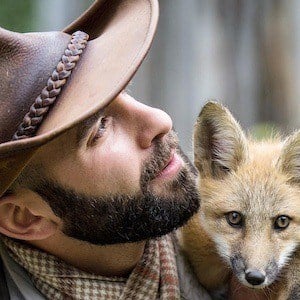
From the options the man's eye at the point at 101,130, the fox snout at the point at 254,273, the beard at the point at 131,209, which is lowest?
the fox snout at the point at 254,273

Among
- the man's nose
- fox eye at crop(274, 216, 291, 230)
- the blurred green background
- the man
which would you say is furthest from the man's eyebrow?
the blurred green background

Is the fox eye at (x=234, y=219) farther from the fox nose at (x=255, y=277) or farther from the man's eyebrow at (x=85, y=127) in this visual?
the man's eyebrow at (x=85, y=127)

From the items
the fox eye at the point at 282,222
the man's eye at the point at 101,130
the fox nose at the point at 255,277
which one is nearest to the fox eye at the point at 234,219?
the fox eye at the point at 282,222

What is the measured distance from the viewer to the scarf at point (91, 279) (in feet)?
11.7

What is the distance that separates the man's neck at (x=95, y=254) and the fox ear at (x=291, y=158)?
0.72 metres

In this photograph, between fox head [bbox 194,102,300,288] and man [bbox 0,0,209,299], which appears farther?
fox head [bbox 194,102,300,288]

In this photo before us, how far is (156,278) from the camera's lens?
143 inches

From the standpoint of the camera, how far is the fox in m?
3.67

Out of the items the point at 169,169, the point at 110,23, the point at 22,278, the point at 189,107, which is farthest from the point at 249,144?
the point at 189,107

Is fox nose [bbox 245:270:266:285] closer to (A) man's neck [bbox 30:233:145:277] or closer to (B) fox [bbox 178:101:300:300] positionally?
(B) fox [bbox 178:101:300:300]

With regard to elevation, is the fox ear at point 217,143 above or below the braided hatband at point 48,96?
below

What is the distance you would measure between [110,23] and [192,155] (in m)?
0.85

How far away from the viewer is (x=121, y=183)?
135 inches

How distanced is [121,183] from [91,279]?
0.45 m
